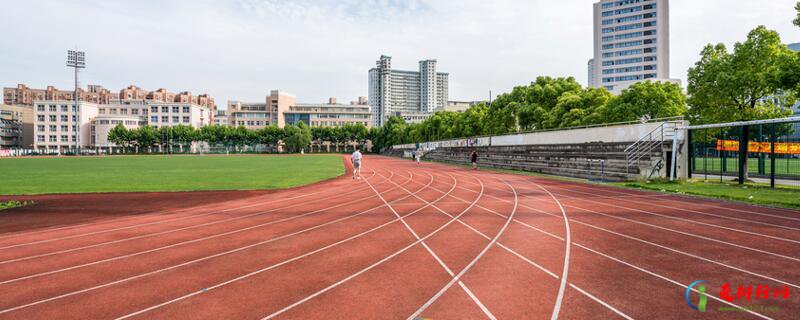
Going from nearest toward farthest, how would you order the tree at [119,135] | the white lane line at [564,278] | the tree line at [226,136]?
the white lane line at [564,278] → the tree at [119,135] → the tree line at [226,136]

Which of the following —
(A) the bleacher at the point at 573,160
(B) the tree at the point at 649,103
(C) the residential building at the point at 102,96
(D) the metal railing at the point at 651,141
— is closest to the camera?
(D) the metal railing at the point at 651,141

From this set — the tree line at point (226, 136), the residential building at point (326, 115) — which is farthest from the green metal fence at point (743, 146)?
the residential building at point (326, 115)

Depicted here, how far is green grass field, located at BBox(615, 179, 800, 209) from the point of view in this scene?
38.3 ft

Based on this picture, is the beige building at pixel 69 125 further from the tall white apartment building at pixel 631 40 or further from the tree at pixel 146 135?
the tall white apartment building at pixel 631 40

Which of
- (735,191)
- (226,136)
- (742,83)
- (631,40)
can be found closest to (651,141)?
(742,83)

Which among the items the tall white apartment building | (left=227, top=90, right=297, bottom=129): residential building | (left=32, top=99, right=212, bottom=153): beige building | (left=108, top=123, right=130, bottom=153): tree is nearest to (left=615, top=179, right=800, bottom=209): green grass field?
the tall white apartment building

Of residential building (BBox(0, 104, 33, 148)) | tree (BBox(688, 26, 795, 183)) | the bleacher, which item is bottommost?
the bleacher

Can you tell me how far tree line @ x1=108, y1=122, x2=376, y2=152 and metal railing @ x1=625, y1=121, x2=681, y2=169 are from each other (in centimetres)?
8871

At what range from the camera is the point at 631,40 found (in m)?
90.0

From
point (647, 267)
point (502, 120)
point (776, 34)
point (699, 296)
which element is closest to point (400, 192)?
point (647, 267)

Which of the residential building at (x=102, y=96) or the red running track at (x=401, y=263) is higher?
the residential building at (x=102, y=96)

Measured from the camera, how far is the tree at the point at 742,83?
60.8ft

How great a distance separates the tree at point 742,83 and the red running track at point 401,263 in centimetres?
1183

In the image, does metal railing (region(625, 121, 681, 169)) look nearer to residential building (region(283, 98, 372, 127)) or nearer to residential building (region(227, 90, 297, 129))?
residential building (region(283, 98, 372, 127))
